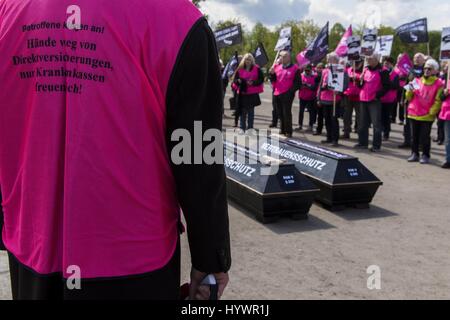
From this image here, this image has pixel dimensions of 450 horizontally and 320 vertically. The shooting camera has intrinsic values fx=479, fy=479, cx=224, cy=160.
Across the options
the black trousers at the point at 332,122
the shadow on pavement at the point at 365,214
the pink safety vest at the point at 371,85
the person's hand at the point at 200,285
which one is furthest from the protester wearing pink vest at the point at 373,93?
the person's hand at the point at 200,285

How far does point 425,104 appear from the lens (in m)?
9.41

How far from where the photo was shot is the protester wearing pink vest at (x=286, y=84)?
1227 centimetres

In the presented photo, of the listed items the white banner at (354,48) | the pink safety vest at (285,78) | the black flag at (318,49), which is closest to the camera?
the white banner at (354,48)

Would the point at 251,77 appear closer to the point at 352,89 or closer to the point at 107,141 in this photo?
the point at 352,89

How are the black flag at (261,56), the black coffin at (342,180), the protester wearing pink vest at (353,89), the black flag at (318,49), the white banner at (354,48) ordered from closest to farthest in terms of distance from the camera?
1. the black coffin at (342,180)
2. the protester wearing pink vest at (353,89)
3. the white banner at (354,48)
4. the black flag at (318,49)
5. the black flag at (261,56)

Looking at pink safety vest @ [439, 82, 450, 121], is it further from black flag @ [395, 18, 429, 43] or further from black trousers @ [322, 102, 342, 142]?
black flag @ [395, 18, 429, 43]

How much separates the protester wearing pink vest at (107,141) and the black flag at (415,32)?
12.4m

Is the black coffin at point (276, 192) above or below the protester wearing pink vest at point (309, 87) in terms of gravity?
below

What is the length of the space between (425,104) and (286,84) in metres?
3.82

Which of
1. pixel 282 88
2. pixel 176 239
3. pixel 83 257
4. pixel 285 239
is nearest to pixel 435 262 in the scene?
pixel 285 239

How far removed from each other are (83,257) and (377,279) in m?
3.41

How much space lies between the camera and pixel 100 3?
4.79 feet

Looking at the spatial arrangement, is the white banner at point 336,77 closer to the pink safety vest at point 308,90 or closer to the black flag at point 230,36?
the pink safety vest at point 308,90
